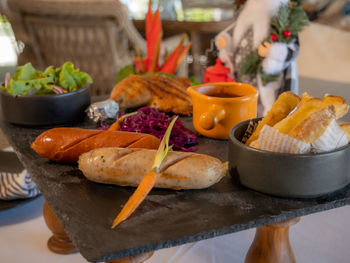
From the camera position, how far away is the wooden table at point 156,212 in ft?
1.82

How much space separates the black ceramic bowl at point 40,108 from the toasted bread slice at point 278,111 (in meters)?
0.52

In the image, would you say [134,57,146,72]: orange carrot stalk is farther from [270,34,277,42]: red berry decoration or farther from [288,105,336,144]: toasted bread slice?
[288,105,336,144]: toasted bread slice

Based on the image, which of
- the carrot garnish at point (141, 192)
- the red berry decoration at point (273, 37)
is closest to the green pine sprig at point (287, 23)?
the red berry decoration at point (273, 37)

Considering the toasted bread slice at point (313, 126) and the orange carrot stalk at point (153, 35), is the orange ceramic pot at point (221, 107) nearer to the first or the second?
the toasted bread slice at point (313, 126)

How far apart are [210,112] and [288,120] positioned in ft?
0.79

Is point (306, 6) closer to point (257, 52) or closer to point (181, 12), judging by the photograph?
point (181, 12)

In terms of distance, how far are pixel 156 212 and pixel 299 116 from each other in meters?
0.28

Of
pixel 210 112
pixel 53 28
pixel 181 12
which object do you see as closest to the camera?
pixel 210 112

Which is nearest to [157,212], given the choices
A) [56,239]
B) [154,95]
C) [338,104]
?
[338,104]

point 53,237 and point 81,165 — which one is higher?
point 81,165

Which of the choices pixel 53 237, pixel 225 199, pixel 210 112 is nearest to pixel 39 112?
pixel 53 237

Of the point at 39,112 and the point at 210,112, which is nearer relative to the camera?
the point at 210,112

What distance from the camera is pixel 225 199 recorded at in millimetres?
659

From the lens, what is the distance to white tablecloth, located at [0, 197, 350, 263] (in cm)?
93
